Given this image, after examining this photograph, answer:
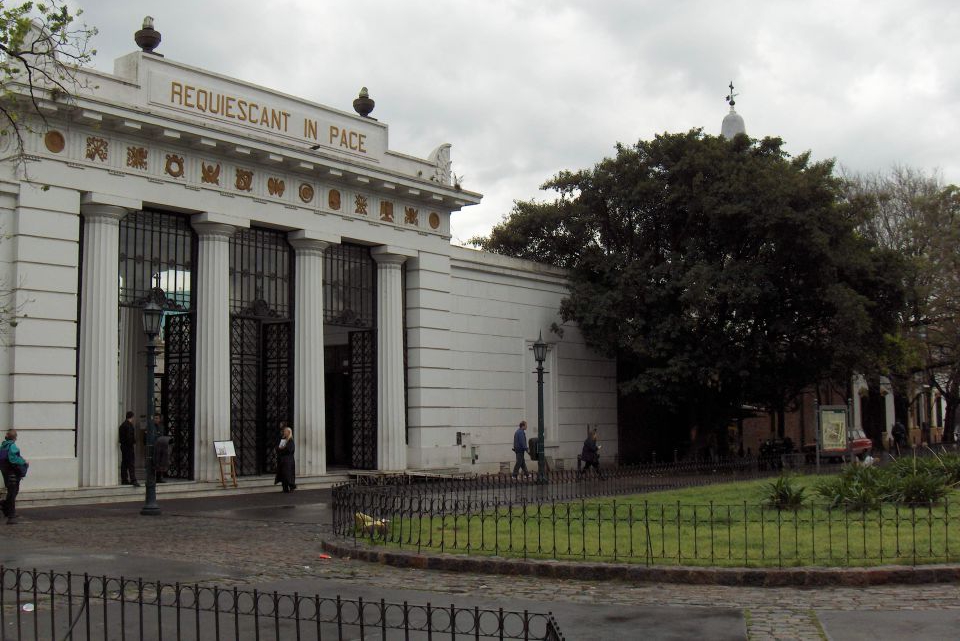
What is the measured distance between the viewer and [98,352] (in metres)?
21.2

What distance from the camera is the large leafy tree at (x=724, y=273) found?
29.4m

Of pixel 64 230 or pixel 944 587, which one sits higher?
pixel 64 230

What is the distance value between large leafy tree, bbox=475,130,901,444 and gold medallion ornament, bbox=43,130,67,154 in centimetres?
1660

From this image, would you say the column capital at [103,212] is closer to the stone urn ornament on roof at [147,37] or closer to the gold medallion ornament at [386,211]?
the stone urn ornament on roof at [147,37]

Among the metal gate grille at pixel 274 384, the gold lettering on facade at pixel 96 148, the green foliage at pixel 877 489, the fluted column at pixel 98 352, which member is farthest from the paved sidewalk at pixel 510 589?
the metal gate grille at pixel 274 384

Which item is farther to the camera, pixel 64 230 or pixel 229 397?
pixel 229 397

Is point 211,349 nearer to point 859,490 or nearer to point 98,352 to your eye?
point 98,352

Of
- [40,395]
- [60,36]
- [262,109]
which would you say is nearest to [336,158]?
[262,109]

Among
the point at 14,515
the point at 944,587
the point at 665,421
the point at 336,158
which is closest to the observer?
the point at 944,587

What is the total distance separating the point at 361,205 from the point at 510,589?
18.5m

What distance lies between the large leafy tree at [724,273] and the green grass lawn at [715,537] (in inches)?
568

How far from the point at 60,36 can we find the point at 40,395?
10491 mm

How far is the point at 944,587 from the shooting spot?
9.81m

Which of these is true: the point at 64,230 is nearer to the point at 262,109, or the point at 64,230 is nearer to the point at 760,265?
the point at 262,109
